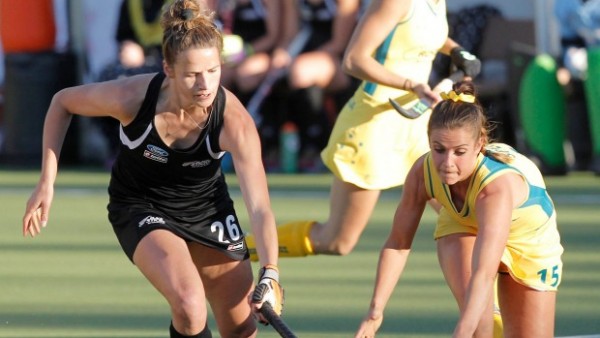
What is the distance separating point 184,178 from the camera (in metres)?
5.54

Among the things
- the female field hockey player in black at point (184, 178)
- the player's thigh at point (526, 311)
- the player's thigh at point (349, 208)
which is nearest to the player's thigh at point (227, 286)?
the female field hockey player in black at point (184, 178)

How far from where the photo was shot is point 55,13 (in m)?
14.4

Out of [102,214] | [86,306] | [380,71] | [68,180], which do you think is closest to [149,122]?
[380,71]

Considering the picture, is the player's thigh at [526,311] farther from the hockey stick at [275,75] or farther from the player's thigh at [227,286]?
the hockey stick at [275,75]

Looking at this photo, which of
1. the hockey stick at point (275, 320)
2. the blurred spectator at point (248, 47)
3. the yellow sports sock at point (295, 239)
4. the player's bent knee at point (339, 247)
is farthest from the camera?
the blurred spectator at point (248, 47)

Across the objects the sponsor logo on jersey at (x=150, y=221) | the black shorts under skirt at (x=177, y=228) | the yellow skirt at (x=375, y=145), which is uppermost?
the sponsor logo on jersey at (x=150, y=221)

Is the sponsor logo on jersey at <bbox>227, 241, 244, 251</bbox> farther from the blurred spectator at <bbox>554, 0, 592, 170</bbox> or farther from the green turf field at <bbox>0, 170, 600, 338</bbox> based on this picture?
the blurred spectator at <bbox>554, 0, 592, 170</bbox>

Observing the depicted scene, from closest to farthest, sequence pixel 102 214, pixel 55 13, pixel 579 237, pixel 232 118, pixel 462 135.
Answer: pixel 462 135 → pixel 232 118 → pixel 579 237 → pixel 102 214 → pixel 55 13

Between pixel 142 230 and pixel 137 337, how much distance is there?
1.14 meters

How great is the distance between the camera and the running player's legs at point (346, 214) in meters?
7.07

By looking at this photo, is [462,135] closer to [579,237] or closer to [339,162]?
[339,162]

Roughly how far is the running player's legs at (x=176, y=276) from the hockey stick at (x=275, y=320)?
50 centimetres

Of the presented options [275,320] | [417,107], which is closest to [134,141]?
[275,320]

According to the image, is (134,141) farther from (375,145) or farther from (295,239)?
(295,239)
